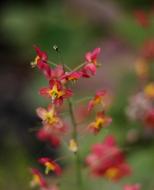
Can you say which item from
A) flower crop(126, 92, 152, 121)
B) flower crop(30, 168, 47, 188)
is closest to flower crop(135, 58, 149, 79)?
flower crop(126, 92, 152, 121)

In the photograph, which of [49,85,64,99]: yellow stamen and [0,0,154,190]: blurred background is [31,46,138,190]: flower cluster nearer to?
[49,85,64,99]: yellow stamen

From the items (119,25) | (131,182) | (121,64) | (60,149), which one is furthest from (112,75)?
(131,182)

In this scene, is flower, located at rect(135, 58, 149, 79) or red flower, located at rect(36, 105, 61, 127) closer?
red flower, located at rect(36, 105, 61, 127)

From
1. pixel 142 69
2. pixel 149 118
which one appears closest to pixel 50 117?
pixel 149 118

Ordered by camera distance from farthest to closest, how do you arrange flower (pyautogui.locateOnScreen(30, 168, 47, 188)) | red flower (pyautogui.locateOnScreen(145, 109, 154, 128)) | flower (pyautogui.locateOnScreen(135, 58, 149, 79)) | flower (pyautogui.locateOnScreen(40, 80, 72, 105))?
flower (pyautogui.locateOnScreen(135, 58, 149, 79))
red flower (pyautogui.locateOnScreen(145, 109, 154, 128))
flower (pyautogui.locateOnScreen(30, 168, 47, 188))
flower (pyautogui.locateOnScreen(40, 80, 72, 105))

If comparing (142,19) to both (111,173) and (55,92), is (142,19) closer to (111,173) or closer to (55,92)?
(111,173)

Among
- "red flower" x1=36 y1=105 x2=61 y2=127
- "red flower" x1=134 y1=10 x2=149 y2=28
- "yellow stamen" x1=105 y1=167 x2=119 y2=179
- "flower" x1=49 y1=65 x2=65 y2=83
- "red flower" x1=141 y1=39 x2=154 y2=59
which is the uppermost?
"red flower" x1=134 y1=10 x2=149 y2=28

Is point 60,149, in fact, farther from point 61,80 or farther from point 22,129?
point 61,80

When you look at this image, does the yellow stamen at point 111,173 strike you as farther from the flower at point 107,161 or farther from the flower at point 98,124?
the flower at point 98,124
